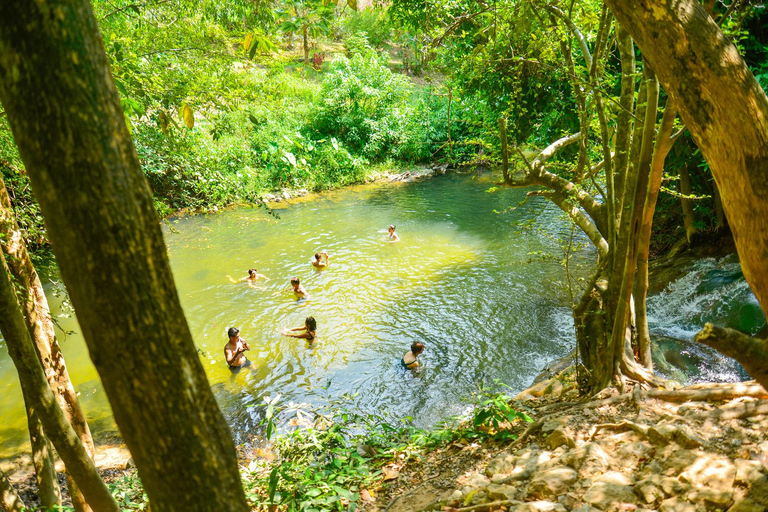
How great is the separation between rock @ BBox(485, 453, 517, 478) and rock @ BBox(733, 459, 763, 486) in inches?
51.0

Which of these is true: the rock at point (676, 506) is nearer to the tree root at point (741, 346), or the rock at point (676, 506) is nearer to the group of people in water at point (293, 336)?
the tree root at point (741, 346)

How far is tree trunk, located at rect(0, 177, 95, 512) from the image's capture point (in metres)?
3.50

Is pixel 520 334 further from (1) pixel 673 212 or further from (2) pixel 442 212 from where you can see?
(2) pixel 442 212

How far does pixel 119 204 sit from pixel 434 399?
6404mm

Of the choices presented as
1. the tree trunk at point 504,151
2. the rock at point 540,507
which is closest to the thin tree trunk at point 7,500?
the rock at point 540,507

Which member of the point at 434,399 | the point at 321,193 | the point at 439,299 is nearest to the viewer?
the point at 434,399

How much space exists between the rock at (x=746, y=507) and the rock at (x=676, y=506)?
0.17 metres

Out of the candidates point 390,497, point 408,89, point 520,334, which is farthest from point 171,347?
point 408,89

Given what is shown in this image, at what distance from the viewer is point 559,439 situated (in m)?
3.27

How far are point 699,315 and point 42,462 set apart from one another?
8052 mm

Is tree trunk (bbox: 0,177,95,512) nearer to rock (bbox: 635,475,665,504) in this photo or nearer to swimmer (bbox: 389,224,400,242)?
rock (bbox: 635,475,665,504)

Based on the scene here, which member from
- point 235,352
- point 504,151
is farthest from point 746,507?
point 235,352

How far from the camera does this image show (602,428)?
3316 millimetres

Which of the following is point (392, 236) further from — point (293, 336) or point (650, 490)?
point (650, 490)
